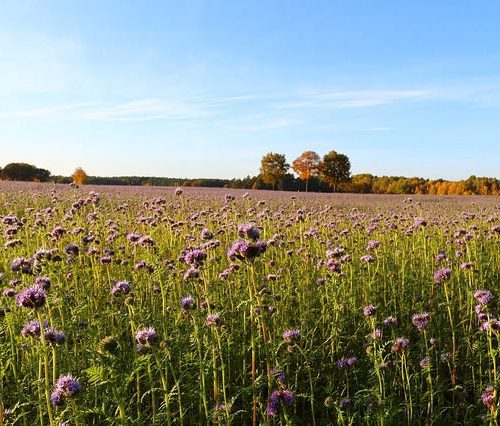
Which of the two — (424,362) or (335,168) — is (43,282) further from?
(335,168)

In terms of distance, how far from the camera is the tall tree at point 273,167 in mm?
84188

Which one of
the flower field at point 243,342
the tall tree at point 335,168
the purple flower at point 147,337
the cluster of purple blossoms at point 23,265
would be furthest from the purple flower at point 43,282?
the tall tree at point 335,168

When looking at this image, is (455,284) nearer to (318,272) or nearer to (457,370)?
(318,272)

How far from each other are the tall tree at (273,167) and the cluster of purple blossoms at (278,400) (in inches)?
3196

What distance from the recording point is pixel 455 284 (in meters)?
7.21

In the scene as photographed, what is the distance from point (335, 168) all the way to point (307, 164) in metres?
5.52

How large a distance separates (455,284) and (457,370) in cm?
268

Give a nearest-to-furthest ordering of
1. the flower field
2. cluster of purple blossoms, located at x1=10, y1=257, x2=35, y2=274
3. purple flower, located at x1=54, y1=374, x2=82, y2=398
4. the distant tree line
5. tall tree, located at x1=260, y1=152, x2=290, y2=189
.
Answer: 1. purple flower, located at x1=54, y1=374, x2=82, y2=398
2. the flower field
3. cluster of purple blossoms, located at x1=10, y1=257, x2=35, y2=274
4. the distant tree line
5. tall tree, located at x1=260, y1=152, x2=290, y2=189

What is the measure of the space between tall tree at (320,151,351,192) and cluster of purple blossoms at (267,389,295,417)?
84413 millimetres

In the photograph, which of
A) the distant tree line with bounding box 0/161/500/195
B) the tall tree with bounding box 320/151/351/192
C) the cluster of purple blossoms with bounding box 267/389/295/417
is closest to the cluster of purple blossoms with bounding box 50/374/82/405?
the cluster of purple blossoms with bounding box 267/389/295/417

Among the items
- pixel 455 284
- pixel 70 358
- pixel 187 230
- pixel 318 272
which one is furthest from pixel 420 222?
pixel 70 358

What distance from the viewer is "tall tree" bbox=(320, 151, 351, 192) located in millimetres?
86500

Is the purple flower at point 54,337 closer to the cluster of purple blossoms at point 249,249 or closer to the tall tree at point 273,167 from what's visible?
the cluster of purple blossoms at point 249,249

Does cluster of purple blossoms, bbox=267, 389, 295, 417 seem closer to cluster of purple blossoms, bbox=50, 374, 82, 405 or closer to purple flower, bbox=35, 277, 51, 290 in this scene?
cluster of purple blossoms, bbox=50, 374, 82, 405
